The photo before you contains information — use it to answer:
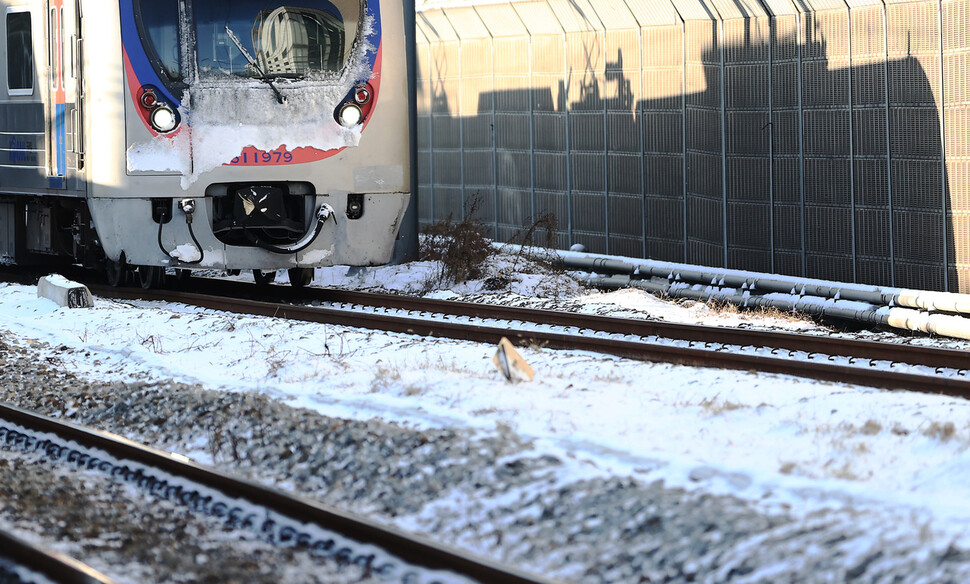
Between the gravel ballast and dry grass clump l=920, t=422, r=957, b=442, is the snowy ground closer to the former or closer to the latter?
dry grass clump l=920, t=422, r=957, b=442

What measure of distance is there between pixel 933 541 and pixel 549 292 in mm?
8857

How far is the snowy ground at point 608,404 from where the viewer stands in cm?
511

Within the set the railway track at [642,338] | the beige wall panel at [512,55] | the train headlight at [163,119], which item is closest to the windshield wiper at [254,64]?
the train headlight at [163,119]

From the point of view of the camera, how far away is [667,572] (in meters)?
4.43

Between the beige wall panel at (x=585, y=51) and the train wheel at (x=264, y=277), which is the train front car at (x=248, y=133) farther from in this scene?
the beige wall panel at (x=585, y=51)

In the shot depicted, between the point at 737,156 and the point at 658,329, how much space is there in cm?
540

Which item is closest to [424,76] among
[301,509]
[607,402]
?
Answer: [607,402]

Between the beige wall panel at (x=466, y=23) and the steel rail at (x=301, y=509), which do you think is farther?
the beige wall panel at (x=466, y=23)

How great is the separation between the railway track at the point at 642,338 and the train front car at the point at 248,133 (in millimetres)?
721

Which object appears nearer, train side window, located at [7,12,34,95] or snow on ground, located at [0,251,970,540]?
snow on ground, located at [0,251,970,540]

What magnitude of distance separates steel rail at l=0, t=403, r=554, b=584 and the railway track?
3.44 metres

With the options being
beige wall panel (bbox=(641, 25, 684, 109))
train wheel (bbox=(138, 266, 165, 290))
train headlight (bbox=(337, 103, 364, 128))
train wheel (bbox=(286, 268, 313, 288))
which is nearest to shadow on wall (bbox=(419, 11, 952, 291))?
beige wall panel (bbox=(641, 25, 684, 109))

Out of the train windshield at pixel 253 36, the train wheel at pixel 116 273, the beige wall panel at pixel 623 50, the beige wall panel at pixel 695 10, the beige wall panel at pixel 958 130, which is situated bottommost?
the train wheel at pixel 116 273

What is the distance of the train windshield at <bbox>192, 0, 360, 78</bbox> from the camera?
1116 cm
